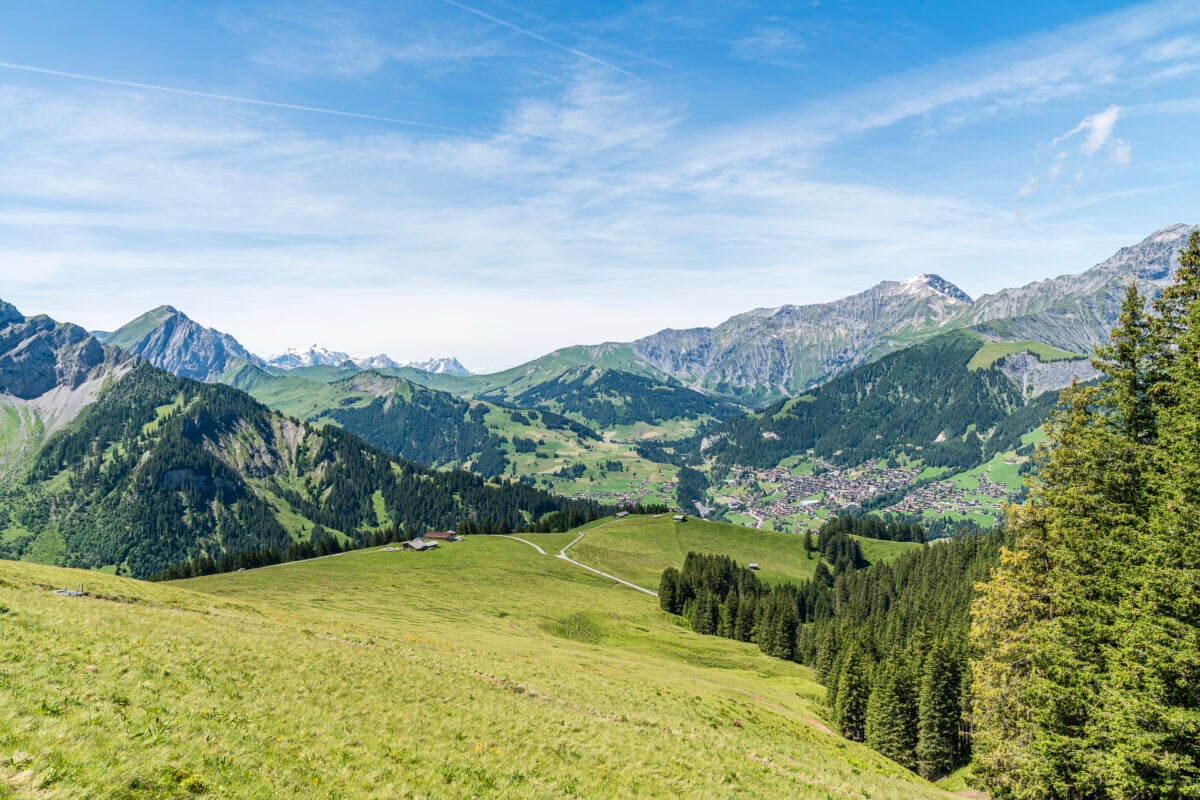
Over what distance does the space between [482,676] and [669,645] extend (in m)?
55.4

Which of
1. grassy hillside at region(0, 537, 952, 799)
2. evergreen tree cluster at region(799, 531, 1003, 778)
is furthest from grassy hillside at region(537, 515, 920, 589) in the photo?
grassy hillside at region(0, 537, 952, 799)

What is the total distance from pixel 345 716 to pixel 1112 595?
3720cm

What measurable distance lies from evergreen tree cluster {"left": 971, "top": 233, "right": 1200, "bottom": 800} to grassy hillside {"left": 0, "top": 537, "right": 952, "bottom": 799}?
28.1ft

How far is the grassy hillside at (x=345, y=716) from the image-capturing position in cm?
1652

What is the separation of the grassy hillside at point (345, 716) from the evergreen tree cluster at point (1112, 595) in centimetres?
857

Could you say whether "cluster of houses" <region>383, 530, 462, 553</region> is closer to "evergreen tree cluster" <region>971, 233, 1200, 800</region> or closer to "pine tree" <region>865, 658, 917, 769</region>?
"pine tree" <region>865, 658, 917, 769</region>

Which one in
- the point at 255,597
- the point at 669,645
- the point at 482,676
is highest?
the point at 482,676

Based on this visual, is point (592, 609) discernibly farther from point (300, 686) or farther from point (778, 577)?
point (778, 577)

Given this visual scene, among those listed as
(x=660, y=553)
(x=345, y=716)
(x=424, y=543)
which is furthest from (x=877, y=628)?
(x=424, y=543)

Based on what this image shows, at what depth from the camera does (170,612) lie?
40.0m

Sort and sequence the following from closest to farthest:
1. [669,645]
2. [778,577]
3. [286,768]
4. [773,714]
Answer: [286,768]
[773,714]
[669,645]
[778,577]

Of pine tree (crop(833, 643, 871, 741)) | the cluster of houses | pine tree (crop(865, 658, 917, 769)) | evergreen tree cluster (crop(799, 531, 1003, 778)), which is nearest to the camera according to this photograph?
evergreen tree cluster (crop(799, 531, 1003, 778))

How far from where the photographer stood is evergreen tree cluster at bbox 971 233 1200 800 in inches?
926

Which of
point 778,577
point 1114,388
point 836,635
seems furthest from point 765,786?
point 778,577
